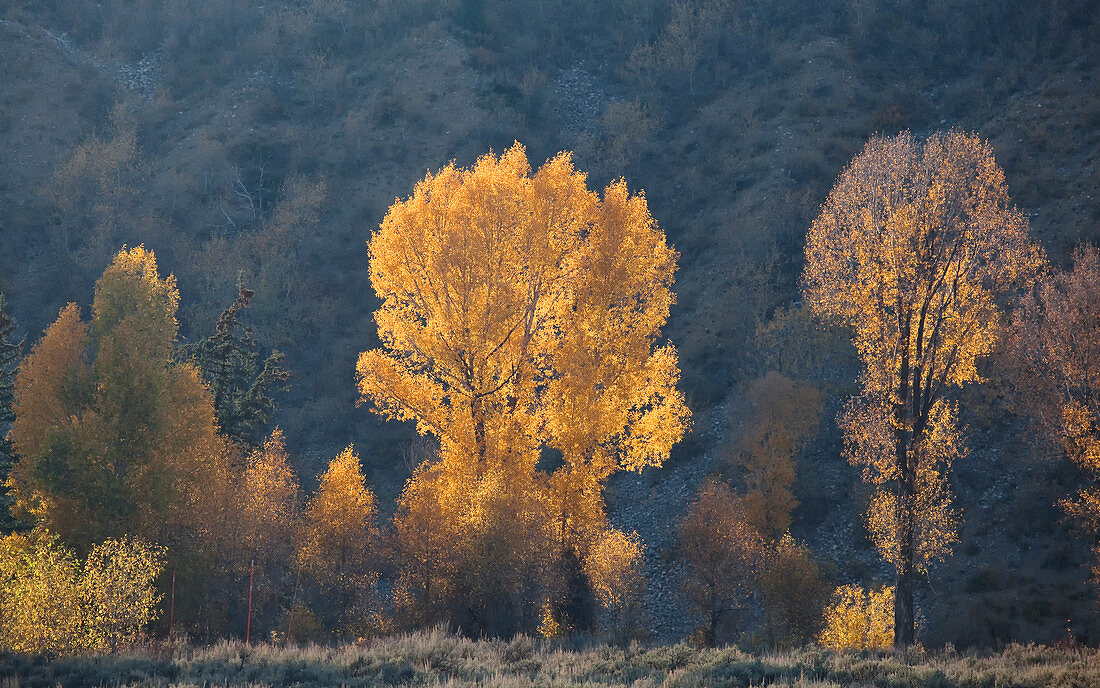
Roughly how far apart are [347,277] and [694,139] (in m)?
30.7

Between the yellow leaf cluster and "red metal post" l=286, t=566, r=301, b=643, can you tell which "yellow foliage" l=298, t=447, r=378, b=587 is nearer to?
the yellow leaf cluster

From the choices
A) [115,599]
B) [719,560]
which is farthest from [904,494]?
[115,599]


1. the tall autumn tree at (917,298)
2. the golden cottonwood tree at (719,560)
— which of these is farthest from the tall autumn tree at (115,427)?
the tall autumn tree at (917,298)

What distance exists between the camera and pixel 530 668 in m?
15.6

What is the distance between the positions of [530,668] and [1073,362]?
53.1ft

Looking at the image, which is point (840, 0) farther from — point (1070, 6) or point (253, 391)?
point (253, 391)

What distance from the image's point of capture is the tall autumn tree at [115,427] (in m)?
23.7

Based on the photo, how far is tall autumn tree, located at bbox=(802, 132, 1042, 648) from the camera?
2017 cm

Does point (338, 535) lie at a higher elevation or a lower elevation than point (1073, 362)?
lower

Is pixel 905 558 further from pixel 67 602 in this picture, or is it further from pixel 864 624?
pixel 67 602

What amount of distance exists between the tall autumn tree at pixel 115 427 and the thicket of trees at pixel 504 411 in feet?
0.23

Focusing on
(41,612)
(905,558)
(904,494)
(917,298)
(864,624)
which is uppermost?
(917,298)

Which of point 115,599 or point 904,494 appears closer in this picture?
point 115,599

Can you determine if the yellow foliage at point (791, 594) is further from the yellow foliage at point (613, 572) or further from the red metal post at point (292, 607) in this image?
the red metal post at point (292, 607)
